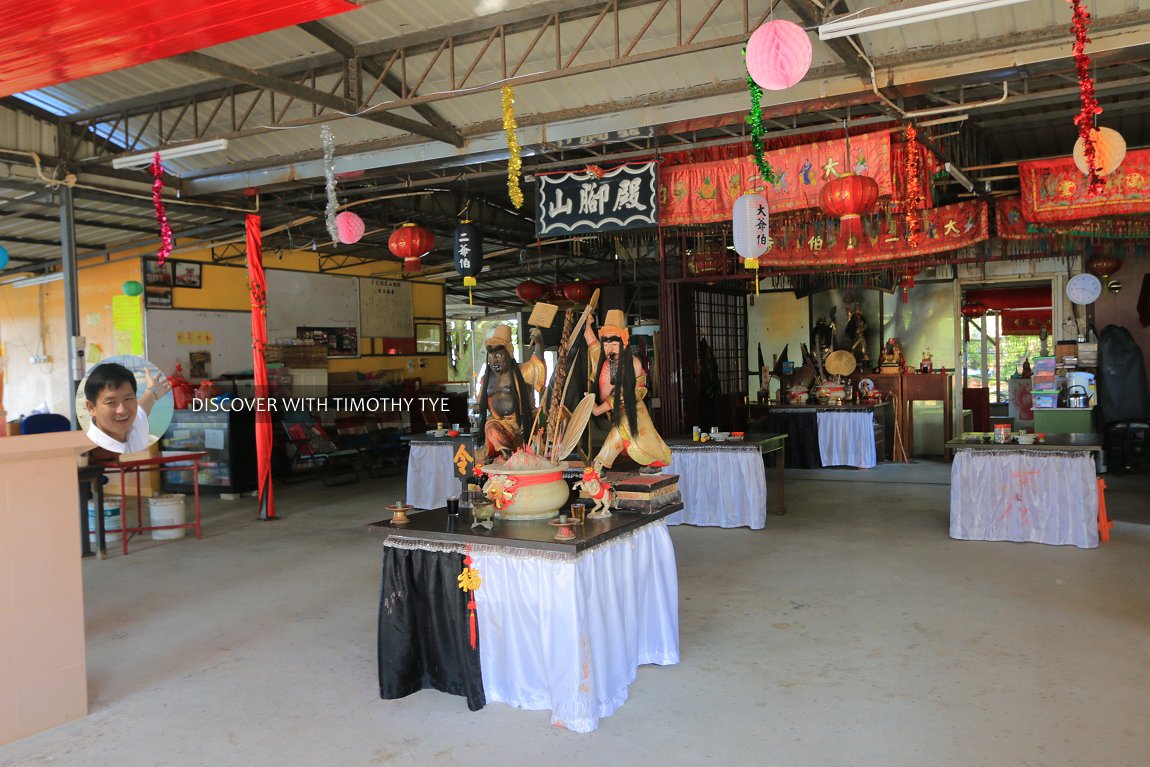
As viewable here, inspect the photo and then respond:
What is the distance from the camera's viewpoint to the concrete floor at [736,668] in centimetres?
295

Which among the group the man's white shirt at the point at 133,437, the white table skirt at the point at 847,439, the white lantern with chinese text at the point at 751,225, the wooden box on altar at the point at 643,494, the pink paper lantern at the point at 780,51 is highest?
the pink paper lantern at the point at 780,51

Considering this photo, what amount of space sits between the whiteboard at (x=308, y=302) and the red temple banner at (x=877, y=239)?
6.39 meters

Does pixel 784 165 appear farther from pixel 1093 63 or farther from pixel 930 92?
pixel 1093 63

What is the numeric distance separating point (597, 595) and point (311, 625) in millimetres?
2106

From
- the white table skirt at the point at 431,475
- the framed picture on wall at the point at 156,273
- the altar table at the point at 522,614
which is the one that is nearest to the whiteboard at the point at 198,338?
the framed picture on wall at the point at 156,273

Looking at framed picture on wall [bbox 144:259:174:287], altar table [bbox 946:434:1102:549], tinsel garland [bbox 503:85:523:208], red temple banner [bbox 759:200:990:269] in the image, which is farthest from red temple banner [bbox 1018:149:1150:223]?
framed picture on wall [bbox 144:259:174:287]

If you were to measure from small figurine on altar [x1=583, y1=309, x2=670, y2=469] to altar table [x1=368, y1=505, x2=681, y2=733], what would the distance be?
41 cm

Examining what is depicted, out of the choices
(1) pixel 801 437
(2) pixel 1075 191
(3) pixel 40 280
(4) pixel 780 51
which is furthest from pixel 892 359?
(3) pixel 40 280

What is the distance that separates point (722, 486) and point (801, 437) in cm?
373

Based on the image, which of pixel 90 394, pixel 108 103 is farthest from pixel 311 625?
pixel 108 103

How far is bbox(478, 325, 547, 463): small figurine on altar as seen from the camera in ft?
12.9

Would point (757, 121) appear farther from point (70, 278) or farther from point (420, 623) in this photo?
point (70, 278)

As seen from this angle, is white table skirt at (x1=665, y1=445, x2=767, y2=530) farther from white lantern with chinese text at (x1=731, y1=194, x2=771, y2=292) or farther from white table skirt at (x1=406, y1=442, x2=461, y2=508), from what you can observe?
white table skirt at (x1=406, y1=442, x2=461, y2=508)

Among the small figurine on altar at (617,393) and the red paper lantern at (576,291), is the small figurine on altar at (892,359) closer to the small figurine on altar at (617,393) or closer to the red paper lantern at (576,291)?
the red paper lantern at (576,291)
